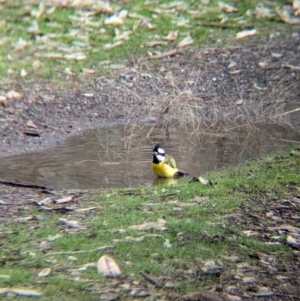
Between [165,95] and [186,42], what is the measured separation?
3004 millimetres

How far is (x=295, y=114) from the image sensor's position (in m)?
12.0

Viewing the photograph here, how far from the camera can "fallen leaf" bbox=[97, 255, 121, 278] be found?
562 centimetres

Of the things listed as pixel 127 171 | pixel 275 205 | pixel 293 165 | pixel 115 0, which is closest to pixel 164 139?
pixel 127 171

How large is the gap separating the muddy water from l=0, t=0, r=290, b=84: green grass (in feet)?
7.30

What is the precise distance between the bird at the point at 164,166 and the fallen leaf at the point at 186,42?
4.92 meters

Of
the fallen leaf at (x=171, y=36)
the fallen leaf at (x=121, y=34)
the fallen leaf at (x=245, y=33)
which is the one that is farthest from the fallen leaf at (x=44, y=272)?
the fallen leaf at (x=245, y=33)

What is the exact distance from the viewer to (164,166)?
9078 millimetres

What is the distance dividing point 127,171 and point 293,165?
6.51ft

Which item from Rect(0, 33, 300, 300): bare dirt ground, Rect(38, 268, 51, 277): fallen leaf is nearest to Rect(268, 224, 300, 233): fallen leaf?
Rect(38, 268, 51, 277): fallen leaf

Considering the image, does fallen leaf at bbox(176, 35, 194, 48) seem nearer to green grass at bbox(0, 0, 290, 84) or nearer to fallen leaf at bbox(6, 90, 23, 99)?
green grass at bbox(0, 0, 290, 84)

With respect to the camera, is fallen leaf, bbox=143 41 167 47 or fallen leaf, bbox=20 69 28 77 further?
fallen leaf, bbox=143 41 167 47

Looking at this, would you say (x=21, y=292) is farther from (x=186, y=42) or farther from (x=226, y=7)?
(x=226, y=7)

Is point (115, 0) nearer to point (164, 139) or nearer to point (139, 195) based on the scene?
point (164, 139)

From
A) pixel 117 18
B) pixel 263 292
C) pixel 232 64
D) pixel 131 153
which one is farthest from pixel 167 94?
pixel 263 292
